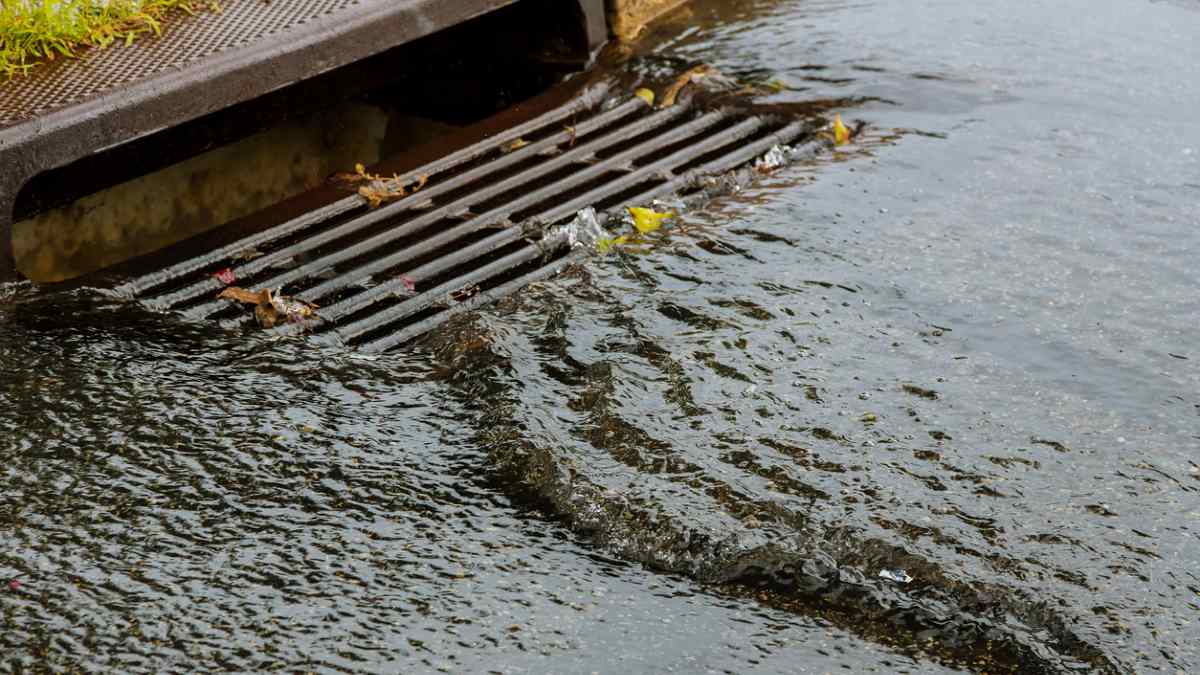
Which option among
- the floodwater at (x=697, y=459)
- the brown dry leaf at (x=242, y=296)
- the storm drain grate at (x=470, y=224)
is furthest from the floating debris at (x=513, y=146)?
the brown dry leaf at (x=242, y=296)

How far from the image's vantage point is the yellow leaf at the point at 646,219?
4.17 metres

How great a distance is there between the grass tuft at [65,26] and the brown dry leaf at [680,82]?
1.71 m

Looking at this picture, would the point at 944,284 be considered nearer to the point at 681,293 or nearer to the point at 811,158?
the point at 681,293

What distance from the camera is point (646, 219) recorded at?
4191 millimetres

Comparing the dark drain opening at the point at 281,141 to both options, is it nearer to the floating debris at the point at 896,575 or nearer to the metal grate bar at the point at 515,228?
the metal grate bar at the point at 515,228

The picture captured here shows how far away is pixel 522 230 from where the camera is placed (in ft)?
13.8

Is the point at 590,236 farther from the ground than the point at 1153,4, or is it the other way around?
the point at 1153,4

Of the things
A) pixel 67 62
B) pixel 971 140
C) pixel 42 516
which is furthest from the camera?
pixel 971 140

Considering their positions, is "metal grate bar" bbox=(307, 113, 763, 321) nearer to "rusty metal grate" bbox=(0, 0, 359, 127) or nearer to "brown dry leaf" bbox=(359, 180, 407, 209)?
"brown dry leaf" bbox=(359, 180, 407, 209)

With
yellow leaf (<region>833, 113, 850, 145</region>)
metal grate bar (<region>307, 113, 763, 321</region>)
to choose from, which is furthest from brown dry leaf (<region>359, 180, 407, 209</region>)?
yellow leaf (<region>833, 113, 850, 145</region>)

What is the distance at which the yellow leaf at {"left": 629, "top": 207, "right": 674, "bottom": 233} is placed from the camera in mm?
4168

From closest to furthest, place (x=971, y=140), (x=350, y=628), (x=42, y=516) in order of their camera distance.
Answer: (x=350, y=628), (x=42, y=516), (x=971, y=140)

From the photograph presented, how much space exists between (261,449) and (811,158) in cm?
230

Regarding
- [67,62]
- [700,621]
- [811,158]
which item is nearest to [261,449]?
[700,621]
